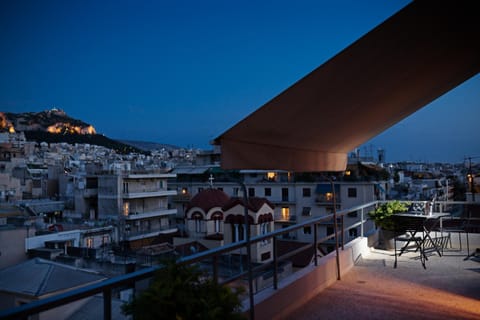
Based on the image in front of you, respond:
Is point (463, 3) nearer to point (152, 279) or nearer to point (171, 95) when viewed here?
point (152, 279)

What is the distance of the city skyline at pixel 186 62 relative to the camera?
2903cm

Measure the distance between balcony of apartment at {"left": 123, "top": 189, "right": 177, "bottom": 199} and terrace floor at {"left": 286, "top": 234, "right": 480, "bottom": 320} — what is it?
3278 cm

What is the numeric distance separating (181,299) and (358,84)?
2.02 metres

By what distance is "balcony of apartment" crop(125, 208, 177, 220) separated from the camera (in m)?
37.2

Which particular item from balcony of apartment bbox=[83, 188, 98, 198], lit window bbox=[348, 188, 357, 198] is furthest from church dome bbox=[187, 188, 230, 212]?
balcony of apartment bbox=[83, 188, 98, 198]

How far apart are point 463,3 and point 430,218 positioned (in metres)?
4.40

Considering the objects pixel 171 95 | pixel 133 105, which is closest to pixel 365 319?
pixel 171 95

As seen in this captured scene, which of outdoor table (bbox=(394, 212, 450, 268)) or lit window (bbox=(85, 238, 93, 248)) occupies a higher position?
outdoor table (bbox=(394, 212, 450, 268))

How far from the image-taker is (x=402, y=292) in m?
4.75

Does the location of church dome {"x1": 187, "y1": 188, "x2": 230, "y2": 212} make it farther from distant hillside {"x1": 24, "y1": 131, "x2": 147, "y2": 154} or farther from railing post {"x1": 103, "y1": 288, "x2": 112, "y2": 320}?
distant hillside {"x1": 24, "y1": 131, "x2": 147, "y2": 154}

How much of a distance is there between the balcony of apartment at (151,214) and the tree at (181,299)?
118ft

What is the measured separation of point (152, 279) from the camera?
2.19 m

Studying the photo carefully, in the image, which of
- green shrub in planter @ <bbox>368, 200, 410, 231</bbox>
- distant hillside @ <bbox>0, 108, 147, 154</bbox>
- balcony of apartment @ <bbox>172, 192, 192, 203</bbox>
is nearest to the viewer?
green shrub in planter @ <bbox>368, 200, 410, 231</bbox>

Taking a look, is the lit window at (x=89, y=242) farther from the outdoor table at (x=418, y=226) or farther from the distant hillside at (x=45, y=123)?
the distant hillside at (x=45, y=123)
